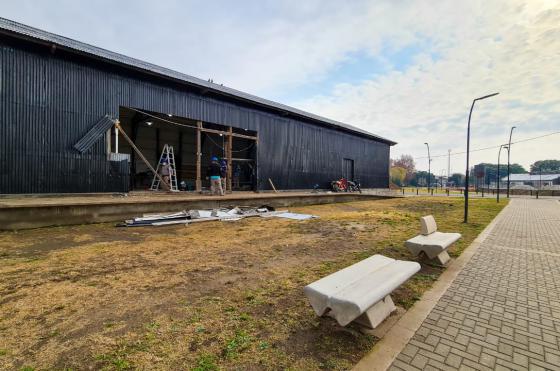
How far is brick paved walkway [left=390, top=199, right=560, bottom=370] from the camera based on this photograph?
2.20 m

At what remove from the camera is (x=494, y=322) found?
2814 mm

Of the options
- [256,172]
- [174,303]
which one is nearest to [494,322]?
[174,303]

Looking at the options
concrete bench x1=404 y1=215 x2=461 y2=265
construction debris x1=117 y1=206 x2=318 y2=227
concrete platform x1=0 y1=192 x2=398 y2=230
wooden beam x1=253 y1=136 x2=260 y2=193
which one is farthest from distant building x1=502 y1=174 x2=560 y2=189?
concrete platform x1=0 y1=192 x2=398 y2=230

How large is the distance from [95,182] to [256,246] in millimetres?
9041

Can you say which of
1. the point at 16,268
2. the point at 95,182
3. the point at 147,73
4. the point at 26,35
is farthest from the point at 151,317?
the point at 147,73

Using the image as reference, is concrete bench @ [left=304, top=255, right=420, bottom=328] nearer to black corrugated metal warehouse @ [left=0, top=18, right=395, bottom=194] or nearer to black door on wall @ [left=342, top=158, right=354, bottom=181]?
black corrugated metal warehouse @ [left=0, top=18, right=395, bottom=194]

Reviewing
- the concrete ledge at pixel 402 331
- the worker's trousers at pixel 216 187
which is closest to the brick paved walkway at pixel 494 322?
the concrete ledge at pixel 402 331

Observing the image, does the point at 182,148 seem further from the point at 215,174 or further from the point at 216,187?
the point at 215,174

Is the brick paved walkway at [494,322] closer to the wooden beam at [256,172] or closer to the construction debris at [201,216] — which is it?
the construction debris at [201,216]

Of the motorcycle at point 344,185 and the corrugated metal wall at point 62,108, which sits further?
the motorcycle at point 344,185

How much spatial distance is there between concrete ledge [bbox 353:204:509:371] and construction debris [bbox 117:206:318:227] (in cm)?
660

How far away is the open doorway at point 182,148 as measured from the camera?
18.3m

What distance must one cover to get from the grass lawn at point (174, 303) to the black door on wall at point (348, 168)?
19.1m

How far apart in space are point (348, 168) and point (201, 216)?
61.9 ft
